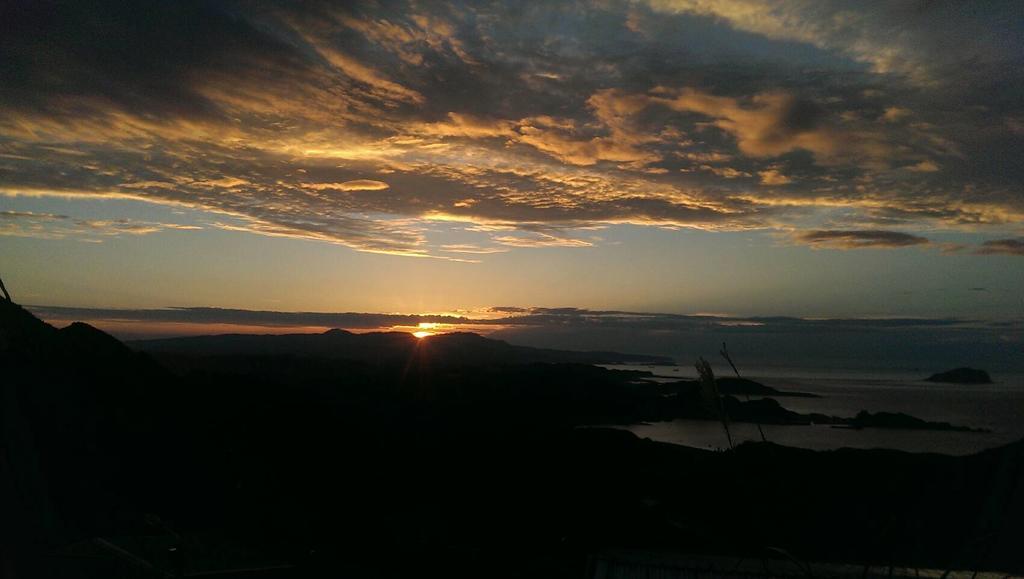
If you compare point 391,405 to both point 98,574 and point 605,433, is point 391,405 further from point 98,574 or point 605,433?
point 98,574

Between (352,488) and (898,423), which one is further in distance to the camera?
(898,423)

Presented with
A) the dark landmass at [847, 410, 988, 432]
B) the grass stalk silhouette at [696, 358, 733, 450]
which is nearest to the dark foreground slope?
the grass stalk silhouette at [696, 358, 733, 450]

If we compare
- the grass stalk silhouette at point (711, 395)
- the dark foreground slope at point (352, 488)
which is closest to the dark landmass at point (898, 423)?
the dark foreground slope at point (352, 488)

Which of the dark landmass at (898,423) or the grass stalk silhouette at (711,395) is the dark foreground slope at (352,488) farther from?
the dark landmass at (898,423)

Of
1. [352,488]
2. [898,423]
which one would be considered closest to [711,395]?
[352,488]

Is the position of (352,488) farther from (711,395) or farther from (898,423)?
(898,423)

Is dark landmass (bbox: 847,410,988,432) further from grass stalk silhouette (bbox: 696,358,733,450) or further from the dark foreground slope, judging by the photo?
grass stalk silhouette (bbox: 696,358,733,450)

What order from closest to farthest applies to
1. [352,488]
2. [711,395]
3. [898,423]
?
[711,395], [352,488], [898,423]

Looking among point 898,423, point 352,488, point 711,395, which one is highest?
point 711,395

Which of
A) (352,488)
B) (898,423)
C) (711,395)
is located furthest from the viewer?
(898,423)
